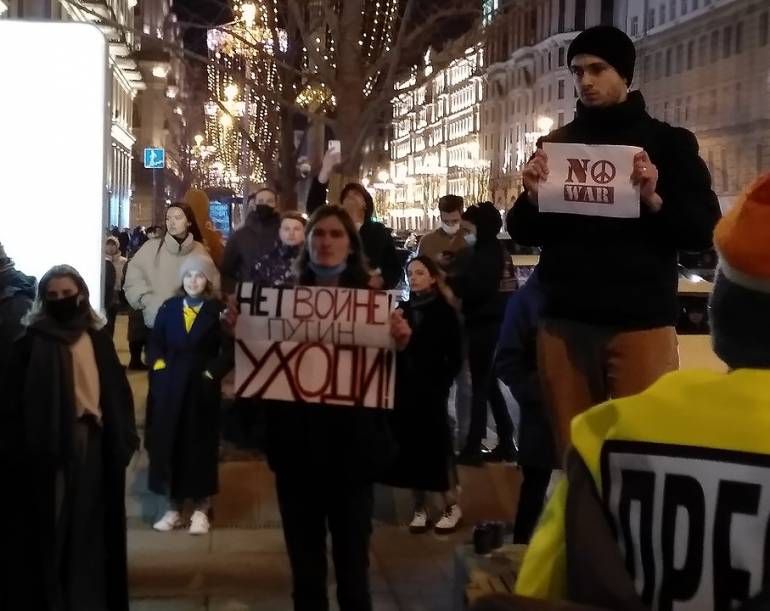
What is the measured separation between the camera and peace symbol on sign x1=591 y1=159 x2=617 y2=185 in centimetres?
372

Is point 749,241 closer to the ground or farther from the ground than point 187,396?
farther from the ground

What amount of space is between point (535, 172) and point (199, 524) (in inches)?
176

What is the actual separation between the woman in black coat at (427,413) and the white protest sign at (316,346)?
10.2ft

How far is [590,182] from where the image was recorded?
3740 mm

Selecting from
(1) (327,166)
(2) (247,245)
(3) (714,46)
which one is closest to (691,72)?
(3) (714,46)

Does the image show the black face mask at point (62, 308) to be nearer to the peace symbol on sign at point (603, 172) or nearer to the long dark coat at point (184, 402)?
the long dark coat at point (184, 402)

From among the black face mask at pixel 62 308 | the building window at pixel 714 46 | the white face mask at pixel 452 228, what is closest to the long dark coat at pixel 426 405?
the white face mask at pixel 452 228

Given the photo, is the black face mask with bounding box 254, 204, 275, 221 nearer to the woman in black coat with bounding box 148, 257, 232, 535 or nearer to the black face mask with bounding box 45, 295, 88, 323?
the woman in black coat with bounding box 148, 257, 232, 535

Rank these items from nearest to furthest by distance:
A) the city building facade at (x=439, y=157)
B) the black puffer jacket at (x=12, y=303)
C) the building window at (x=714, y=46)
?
1. the black puffer jacket at (x=12, y=303)
2. the building window at (x=714, y=46)
3. the city building facade at (x=439, y=157)

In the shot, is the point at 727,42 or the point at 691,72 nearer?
the point at 727,42

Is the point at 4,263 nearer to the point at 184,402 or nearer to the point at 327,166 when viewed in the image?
the point at 184,402

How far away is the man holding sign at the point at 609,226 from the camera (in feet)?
12.3

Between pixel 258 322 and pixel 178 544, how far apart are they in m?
3.17

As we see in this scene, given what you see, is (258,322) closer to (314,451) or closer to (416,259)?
(314,451)
